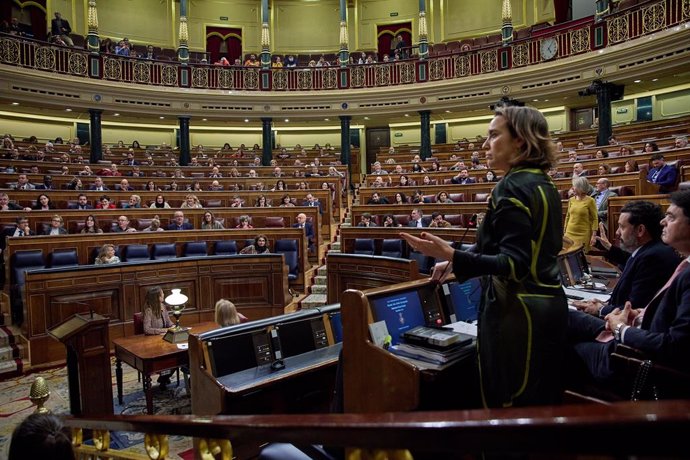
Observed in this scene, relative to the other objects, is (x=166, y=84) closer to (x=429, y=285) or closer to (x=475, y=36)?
(x=475, y=36)

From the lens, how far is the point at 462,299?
2389 mm

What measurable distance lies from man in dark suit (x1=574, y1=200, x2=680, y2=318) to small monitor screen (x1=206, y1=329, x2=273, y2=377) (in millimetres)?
1677

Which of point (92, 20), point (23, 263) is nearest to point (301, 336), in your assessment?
point (23, 263)

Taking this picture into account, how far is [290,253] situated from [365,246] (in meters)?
1.11

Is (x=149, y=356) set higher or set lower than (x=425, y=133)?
lower

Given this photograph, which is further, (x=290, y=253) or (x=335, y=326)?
(x=290, y=253)

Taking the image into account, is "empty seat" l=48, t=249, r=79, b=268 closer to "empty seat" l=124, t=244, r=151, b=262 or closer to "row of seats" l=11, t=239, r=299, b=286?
"row of seats" l=11, t=239, r=299, b=286

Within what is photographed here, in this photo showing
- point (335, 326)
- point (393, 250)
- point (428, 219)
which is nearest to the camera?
point (335, 326)

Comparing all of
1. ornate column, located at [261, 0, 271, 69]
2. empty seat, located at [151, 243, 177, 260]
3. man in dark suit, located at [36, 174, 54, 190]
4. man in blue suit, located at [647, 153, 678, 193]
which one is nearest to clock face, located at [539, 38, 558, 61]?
man in blue suit, located at [647, 153, 678, 193]

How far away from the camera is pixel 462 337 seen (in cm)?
171

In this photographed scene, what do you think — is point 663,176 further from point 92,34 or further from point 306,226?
point 92,34

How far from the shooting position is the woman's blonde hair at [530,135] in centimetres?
138

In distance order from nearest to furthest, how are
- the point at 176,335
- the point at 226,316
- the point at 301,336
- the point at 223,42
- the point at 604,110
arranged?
the point at 301,336 < the point at 226,316 < the point at 176,335 < the point at 604,110 < the point at 223,42

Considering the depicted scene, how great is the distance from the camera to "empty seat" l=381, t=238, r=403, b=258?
6.65 meters
